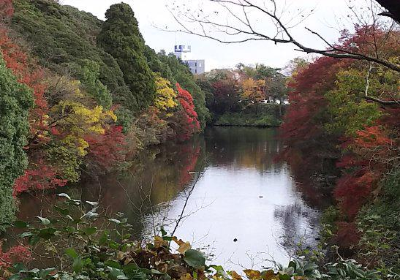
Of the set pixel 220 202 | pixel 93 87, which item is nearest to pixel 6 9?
pixel 93 87


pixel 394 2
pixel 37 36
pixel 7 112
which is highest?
pixel 37 36

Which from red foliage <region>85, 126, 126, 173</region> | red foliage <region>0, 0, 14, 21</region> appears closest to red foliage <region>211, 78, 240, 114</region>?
red foliage <region>85, 126, 126, 173</region>

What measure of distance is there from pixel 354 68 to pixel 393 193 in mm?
9060

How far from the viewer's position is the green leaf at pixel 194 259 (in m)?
1.80

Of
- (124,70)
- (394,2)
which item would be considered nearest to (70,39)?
(124,70)

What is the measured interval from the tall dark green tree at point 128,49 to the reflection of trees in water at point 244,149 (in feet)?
17.3

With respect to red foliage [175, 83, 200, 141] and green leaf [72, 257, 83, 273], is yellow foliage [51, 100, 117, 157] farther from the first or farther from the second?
red foliage [175, 83, 200, 141]

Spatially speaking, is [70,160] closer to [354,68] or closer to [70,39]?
[70,39]

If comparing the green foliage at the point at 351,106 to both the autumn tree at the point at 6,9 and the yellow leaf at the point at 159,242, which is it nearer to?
the yellow leaf at the point at 159,242

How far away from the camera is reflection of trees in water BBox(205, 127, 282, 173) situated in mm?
24250

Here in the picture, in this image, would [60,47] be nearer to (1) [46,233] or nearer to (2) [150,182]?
(2) [150,182]

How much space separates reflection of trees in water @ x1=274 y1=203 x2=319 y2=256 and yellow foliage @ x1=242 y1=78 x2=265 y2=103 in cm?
3540

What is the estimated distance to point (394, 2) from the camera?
66.6 inches

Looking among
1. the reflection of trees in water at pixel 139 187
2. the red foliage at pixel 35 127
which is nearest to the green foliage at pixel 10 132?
the reflection of trees in water at pixel 139 187
